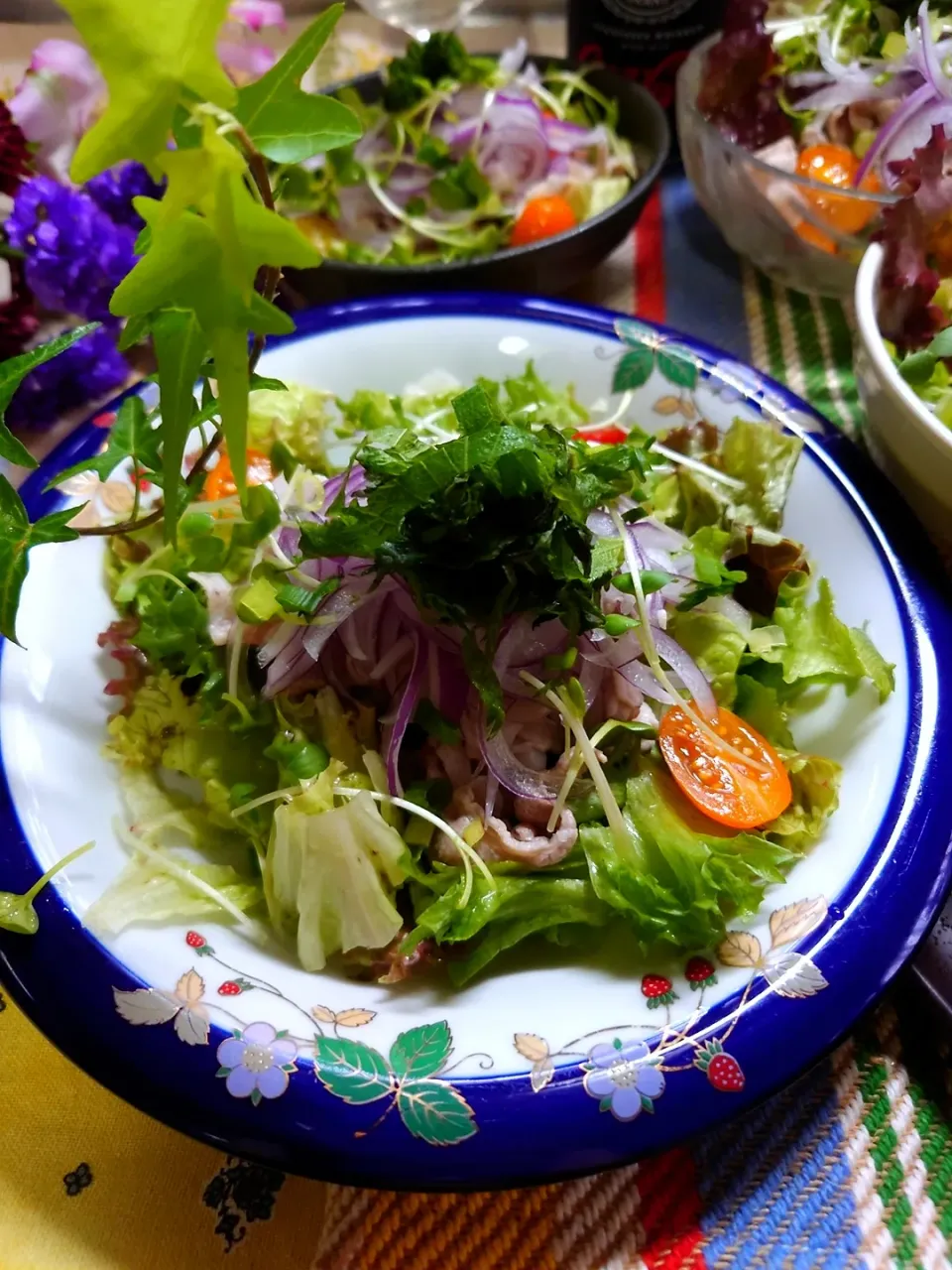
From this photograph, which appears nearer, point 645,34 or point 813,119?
point 813,119

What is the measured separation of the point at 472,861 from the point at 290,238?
630 mm

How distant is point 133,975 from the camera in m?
0.88

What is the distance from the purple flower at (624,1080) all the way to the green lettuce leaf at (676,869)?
12 centimetres

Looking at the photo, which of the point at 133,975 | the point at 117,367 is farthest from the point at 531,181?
the point at 133,975

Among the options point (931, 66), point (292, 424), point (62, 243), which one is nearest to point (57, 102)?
point (62, 243)

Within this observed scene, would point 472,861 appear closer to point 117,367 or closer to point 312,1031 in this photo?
point 312,1031

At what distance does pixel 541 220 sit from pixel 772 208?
1.37 feet

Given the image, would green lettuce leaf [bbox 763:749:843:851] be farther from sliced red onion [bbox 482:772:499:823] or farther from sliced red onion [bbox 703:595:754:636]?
sliced red onion [bbox 482:772:499:823]

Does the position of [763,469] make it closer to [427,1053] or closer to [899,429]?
[899,429]

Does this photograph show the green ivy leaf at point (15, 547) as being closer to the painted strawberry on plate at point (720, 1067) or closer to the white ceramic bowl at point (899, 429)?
the painted strawberry on plate at point (720, 1067)

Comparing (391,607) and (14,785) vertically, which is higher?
Answer: (391,607)

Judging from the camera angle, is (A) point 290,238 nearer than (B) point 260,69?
Yes

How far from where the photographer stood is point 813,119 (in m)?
Answer: 1.76

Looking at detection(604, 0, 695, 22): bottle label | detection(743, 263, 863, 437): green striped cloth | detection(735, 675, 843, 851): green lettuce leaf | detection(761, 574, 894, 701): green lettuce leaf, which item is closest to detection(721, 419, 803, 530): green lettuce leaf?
detection(761, 574, 894, 701): green lettuce leaf
